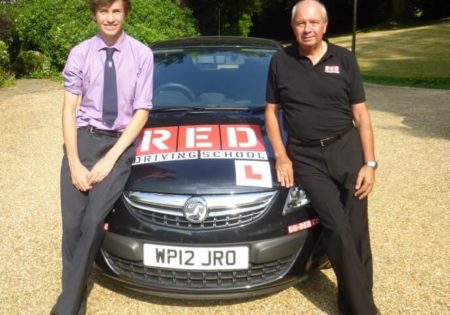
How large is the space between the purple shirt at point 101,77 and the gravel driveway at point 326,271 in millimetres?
1090

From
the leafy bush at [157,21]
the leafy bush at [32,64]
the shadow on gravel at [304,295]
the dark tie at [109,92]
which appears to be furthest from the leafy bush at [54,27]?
the dark tie at [109,92]

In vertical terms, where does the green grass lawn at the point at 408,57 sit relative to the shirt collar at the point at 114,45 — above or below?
Answer: below

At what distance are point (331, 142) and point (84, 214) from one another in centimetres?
129

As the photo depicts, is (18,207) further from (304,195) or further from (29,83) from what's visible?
(29,83)

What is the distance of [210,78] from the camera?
3.84 metres

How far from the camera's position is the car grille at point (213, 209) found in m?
2.52

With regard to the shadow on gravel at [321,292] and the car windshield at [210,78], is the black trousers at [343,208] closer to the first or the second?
the shadow on gravel at [321,292]

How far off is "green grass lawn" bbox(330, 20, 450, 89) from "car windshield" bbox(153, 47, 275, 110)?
9.57 metres

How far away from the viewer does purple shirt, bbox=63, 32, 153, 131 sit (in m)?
2.50

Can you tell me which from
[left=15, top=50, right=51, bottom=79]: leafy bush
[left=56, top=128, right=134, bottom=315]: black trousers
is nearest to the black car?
[left=56, top=128, right=134, bottom=315]: black trousers

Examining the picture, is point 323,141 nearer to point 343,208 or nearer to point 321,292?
point 343,208

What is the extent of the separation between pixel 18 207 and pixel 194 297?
8.56ft

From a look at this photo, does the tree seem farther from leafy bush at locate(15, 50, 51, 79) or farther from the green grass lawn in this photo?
leafy bush at locate(15, 50, 51, 79)

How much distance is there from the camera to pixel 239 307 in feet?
9.36
